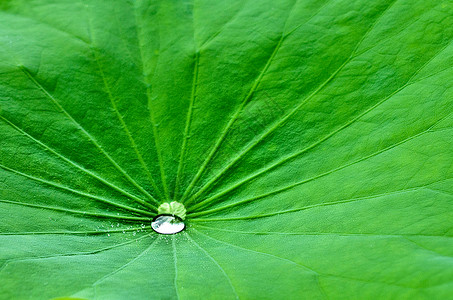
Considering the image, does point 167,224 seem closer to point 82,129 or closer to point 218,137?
point 218,137

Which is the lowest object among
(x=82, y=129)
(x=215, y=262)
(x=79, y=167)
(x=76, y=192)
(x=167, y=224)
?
(x=215, y=262)

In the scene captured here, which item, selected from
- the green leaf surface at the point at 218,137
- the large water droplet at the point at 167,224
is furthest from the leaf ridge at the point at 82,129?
the large water droplet at the point at 167,224

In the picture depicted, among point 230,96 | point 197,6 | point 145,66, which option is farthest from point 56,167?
point 197,6

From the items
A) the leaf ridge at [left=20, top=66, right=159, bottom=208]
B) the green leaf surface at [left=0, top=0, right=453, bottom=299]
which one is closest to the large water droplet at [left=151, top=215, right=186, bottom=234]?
the green leaf surface at [left=0, top=0, right=453, bottom=299]

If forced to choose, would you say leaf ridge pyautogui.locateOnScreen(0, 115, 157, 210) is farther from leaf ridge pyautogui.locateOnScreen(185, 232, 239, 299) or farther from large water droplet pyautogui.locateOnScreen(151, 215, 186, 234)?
leaf ridge pyautogui.locateOnScreen(185, 232, 239, 299)

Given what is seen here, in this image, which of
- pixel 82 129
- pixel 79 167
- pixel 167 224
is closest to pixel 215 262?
pixel 167 224
